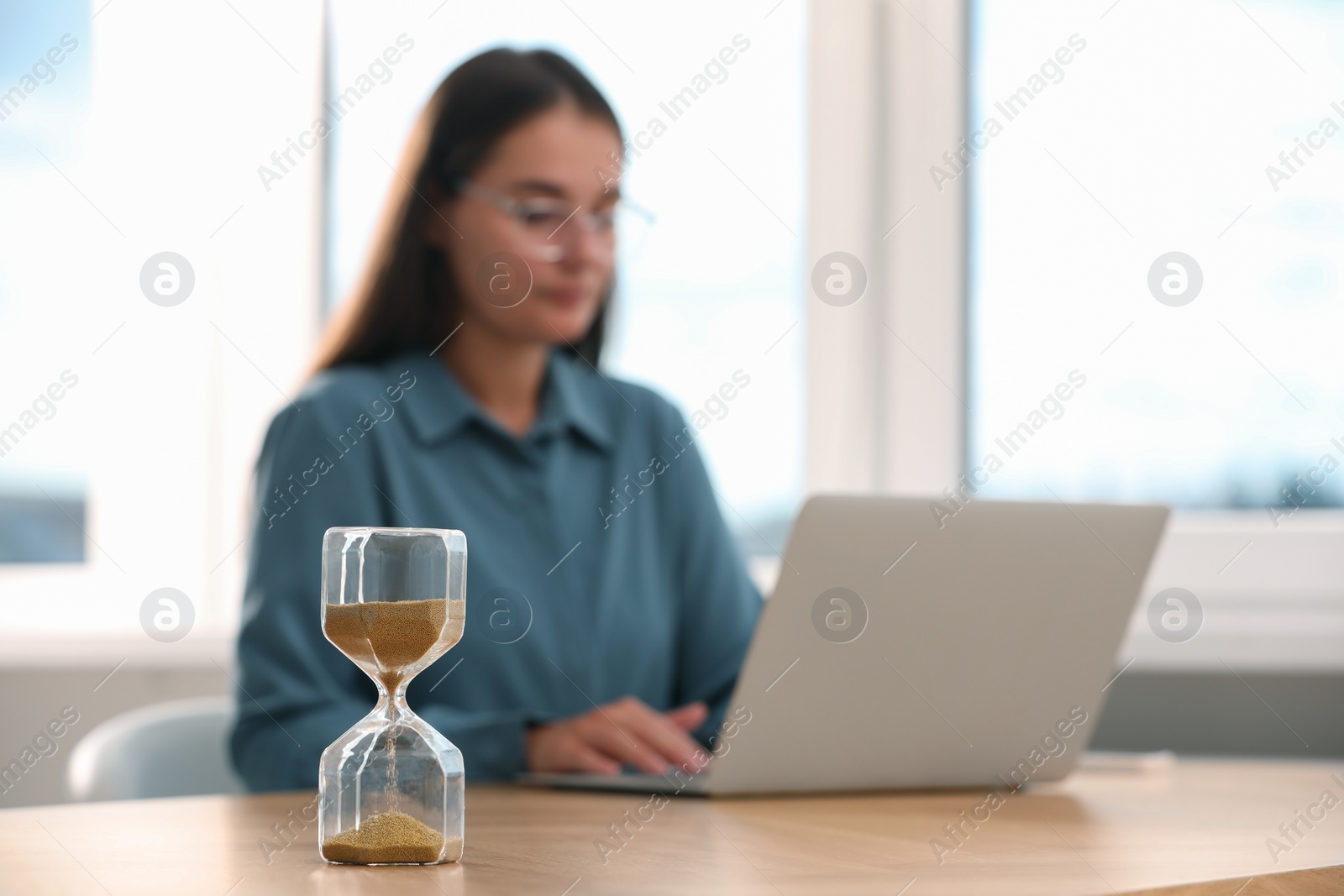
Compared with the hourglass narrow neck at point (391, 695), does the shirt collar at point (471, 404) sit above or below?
above

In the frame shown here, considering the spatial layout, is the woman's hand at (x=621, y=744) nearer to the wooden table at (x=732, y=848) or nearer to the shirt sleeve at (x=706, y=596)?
the wooden table at (x=732, y=848)

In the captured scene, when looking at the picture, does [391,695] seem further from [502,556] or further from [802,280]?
[802,280]

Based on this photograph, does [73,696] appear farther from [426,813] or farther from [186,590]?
[426,813]

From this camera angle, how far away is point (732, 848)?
0.79m

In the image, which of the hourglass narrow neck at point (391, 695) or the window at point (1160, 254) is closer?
the hourglass narrow neck at point (391, 695)

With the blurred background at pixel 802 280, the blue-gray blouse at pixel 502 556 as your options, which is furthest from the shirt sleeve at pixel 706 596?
the blurred background at pixel 802 280

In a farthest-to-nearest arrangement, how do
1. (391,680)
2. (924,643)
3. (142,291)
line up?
(142,291) → (924,643) → (391,680)

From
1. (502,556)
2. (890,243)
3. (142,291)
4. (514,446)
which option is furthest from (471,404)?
(142,291)

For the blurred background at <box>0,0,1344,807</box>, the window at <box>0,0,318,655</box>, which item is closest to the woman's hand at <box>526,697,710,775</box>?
the blurred background at <box>0,0,1344,807</box>

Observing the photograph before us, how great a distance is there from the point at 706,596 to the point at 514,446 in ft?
1.07

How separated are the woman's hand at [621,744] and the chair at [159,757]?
16.0 inches

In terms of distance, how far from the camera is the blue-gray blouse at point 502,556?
1.37m

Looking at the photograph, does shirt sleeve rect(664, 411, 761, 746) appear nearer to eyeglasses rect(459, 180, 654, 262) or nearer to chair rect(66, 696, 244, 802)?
eyeglasses rect(459, 180, 654, 262)

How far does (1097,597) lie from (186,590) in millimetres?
1906
